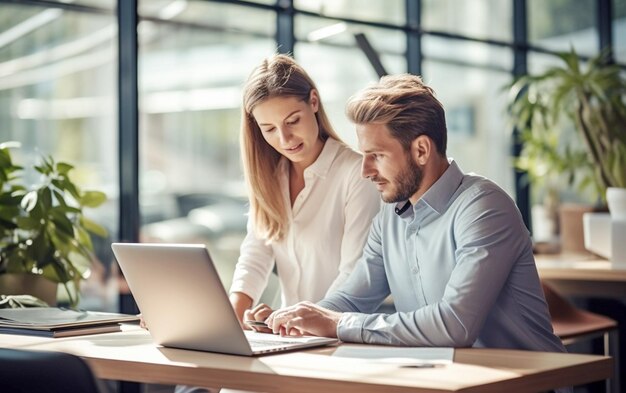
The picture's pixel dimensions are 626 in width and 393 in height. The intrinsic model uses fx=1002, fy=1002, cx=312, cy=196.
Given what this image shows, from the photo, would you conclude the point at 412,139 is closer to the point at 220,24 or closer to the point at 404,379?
the point at 404,379

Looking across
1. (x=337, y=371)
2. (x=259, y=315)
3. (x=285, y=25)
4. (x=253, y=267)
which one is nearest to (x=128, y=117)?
(x=285, y=25)

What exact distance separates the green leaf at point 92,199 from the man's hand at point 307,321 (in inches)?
59.0

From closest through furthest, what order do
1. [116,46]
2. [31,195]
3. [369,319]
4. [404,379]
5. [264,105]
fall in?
[404,379] → [369,319] → [264,105] → [31,195] → [116,46]

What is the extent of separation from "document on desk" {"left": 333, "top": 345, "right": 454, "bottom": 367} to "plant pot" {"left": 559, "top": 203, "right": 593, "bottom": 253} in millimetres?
3338

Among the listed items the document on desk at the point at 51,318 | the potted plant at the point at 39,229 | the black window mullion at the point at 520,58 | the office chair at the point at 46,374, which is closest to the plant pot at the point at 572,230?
the black window mullion at the point at 520,58

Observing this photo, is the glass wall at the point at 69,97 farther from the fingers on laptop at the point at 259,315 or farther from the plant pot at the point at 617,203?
the plant pot at the point at 617,203

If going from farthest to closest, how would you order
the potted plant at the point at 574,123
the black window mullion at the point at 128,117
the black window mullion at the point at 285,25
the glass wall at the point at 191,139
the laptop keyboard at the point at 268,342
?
the glass wall at the point at 191,139, the potted plant at the point at 574,123, the black window mullion at the point at 285,25, the black window mullion at the point at 128,117, the laptop keyboard at the point at 268,342

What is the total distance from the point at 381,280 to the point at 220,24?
9.48 ft

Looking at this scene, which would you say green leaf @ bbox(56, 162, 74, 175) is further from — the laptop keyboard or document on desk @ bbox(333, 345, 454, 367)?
document on desk @ bbox(333, 345, 454, 367)

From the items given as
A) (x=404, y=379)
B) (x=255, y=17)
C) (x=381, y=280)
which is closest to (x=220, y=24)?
(x=255, y=17)

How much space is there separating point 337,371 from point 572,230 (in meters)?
3.73

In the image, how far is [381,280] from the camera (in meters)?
2.74

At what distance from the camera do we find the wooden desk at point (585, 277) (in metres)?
4.41

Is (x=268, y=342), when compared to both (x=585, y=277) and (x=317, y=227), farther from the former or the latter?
(x=585, y=277)
